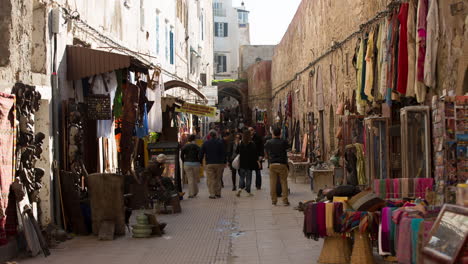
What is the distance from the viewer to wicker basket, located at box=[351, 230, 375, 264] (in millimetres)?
6754

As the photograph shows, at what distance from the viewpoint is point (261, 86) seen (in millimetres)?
42969

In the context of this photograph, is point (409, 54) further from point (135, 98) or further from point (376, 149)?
point (135, 98)

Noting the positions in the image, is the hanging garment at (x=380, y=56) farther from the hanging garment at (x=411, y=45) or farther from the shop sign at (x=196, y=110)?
the shop sign at (x=196, y=110)

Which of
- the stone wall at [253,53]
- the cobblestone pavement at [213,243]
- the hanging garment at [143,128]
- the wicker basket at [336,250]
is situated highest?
the stone wall at [253,53]

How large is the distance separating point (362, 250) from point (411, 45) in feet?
10.9

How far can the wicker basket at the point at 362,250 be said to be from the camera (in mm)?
6754

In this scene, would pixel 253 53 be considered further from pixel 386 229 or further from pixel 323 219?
pixel 386 229

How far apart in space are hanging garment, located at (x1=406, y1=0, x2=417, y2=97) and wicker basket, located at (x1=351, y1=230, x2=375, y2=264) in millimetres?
2840

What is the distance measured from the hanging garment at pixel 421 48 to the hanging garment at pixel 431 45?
13cm

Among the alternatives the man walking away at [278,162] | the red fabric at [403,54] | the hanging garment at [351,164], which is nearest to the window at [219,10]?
the man walking away at [278,162]

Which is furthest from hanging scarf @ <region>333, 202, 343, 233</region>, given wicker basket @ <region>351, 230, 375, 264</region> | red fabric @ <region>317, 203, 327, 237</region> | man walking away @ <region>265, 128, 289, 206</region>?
man walking away @ <region>265, 128, 289, 206</region>

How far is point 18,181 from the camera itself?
7824 millimetres

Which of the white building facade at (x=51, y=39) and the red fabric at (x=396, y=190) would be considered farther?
the white building facade at (x=51, y=39)

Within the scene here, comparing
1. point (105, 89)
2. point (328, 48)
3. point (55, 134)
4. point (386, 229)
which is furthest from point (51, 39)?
point (328, 48)
